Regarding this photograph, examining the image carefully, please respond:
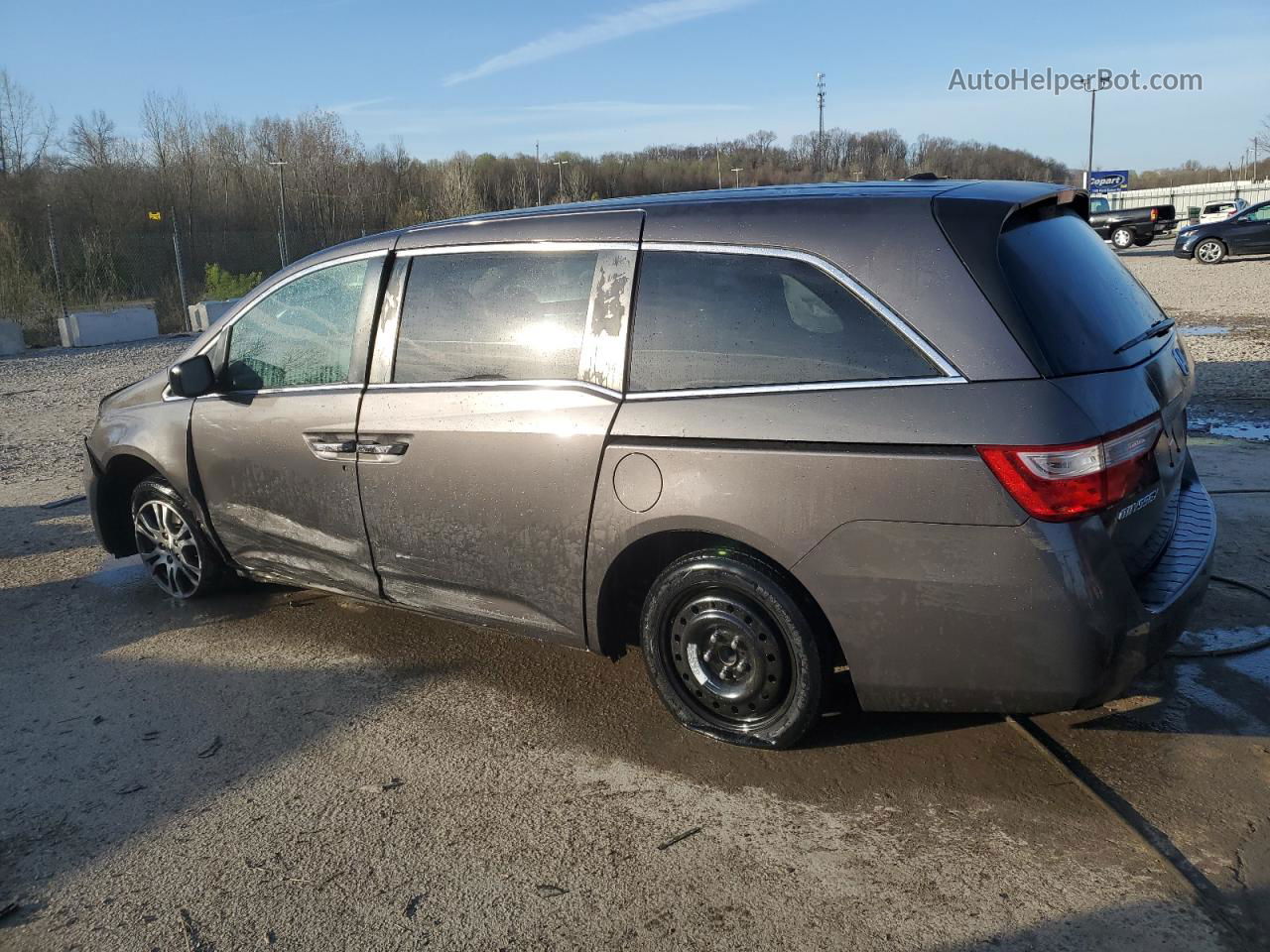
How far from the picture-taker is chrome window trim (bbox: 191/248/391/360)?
4227mm

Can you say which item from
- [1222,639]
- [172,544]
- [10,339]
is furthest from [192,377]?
[10,339]

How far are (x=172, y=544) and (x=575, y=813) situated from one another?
3.03m

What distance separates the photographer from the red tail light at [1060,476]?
2.70 meters

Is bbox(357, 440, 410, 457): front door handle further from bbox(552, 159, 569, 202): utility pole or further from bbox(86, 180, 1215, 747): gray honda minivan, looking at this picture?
bbox(552, 159, 569, 202): utility pole

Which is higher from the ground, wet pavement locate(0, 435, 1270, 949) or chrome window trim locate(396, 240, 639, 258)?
chrome window trim locate(396, 240, 639, 258)

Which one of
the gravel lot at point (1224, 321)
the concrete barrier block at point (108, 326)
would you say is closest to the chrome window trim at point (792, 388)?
the gravel lot at point (1224, 321)

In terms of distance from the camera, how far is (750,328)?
3189 mm

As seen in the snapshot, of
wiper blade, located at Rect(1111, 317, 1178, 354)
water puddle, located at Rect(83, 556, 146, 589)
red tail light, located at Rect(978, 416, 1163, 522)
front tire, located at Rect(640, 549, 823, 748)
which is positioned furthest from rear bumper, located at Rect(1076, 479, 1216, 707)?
water puddle, located at Rect(83, 556, 146, 589)

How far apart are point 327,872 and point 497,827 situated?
1.66 ft

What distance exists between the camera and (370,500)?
409 centimetres

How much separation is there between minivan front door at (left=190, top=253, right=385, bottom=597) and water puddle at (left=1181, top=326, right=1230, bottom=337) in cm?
1192

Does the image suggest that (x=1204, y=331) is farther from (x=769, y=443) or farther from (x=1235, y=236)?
(x=1235, y=236)

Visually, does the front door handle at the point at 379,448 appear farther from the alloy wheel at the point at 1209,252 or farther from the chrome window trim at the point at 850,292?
the alloy wheel at the point at 1209,252

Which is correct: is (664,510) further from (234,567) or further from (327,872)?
(234,567)
